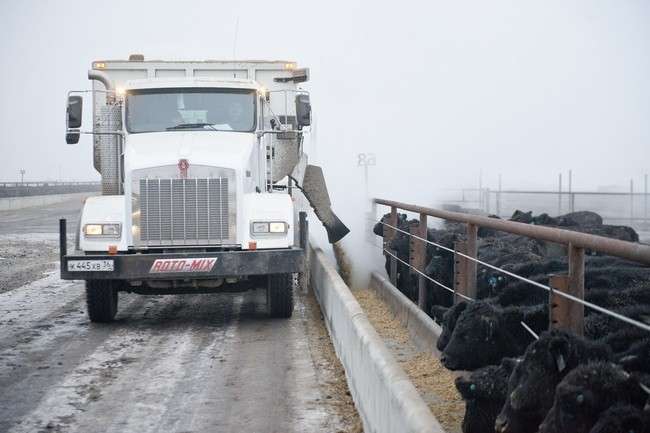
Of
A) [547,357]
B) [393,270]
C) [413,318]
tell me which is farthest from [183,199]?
[547,357]

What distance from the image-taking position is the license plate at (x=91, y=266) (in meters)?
11.1

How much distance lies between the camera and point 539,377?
4801 millimetres

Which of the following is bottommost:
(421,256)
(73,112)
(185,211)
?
(421,256)

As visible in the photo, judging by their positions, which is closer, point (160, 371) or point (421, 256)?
point (160, 371)

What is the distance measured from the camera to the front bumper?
438 inches

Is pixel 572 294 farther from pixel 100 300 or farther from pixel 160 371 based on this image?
pixel 100 300

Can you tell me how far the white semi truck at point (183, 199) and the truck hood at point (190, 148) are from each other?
2 cm

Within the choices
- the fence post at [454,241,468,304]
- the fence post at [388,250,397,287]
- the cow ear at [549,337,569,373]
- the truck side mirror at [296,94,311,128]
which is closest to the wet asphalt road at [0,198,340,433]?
the fence post at [388,250,397,287]

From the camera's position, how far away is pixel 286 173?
14172mm

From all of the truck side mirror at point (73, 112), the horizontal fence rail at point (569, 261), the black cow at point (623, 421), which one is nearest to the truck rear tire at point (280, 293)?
the horizontal fence rail at point (569, 261)

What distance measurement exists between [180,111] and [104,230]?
2.15 meters

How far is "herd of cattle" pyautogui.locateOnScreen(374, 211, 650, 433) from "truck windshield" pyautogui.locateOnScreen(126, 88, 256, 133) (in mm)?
4795

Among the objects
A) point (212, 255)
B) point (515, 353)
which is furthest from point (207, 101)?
point (515, 353)

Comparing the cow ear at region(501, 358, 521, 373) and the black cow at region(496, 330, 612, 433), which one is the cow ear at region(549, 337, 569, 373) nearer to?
the black cow at region(496, 330, 612, 433)
